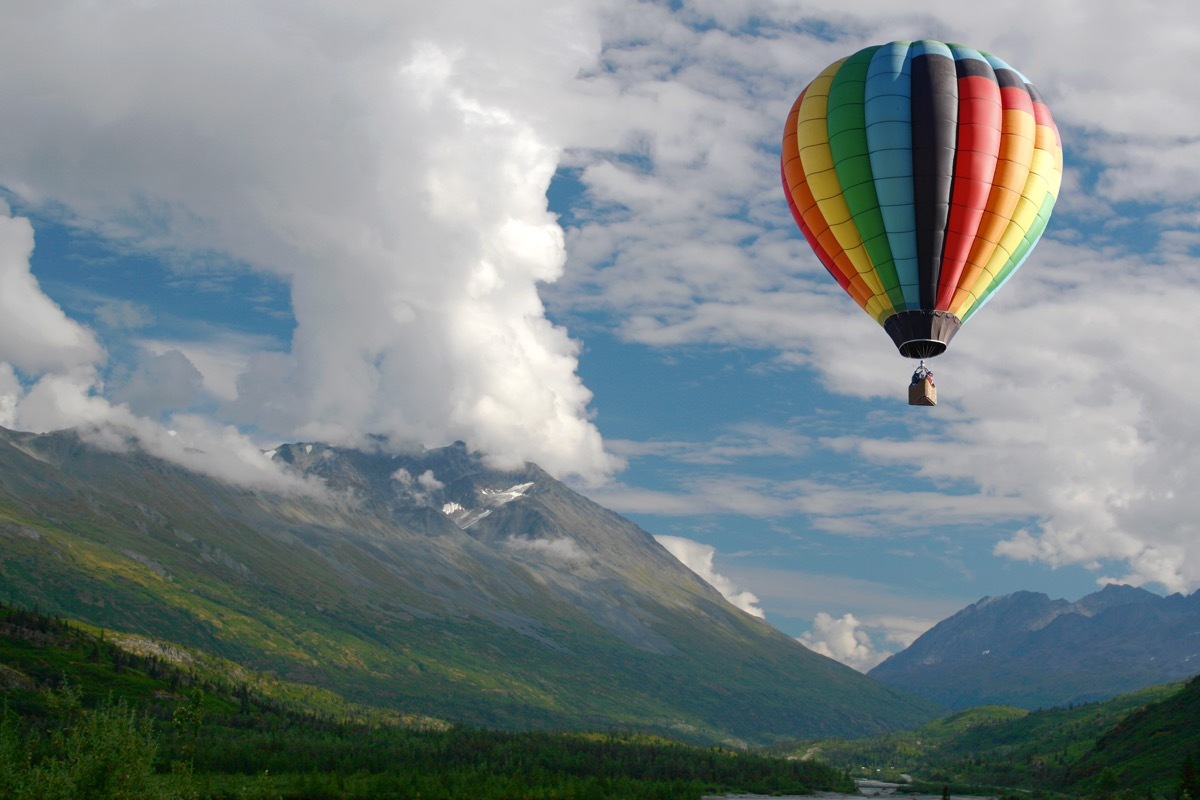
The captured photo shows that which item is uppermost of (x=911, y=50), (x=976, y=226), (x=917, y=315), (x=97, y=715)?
(x=911, y=50)

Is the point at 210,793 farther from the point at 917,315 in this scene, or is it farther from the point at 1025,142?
the point at 1025,142

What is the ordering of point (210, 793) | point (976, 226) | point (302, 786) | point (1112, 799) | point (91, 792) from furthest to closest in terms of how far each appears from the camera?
1. point (302, 786)
2. point (1112, 799)
3. point (210, 793)
4. point (976, 226)
5. point (91, 792)

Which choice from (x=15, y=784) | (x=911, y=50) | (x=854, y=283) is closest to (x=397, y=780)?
(x=15, y=784)

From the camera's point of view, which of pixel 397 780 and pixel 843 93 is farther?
pixel 397 780
